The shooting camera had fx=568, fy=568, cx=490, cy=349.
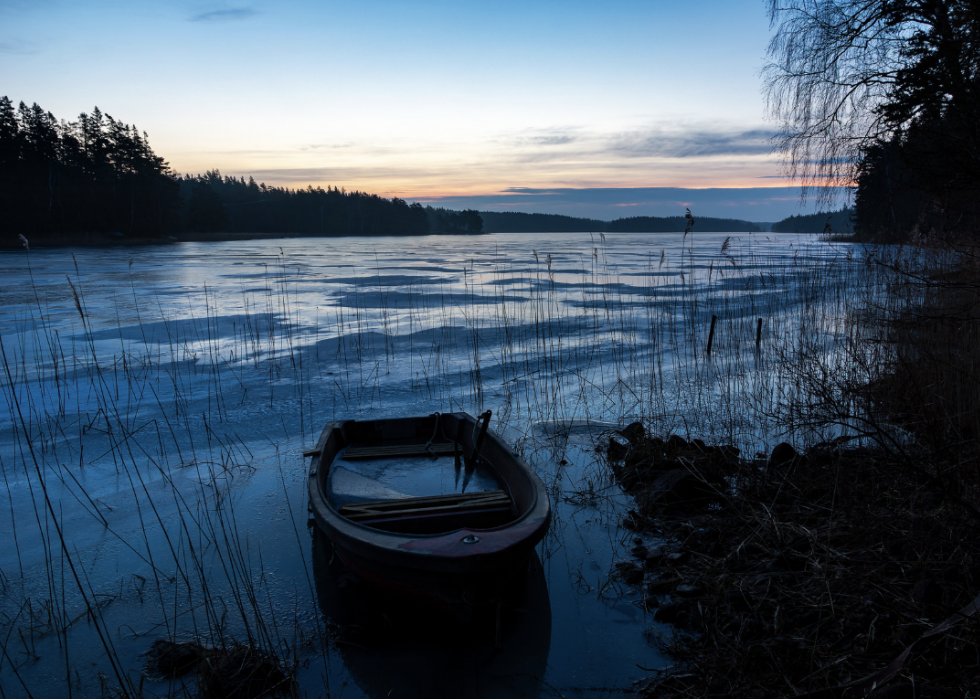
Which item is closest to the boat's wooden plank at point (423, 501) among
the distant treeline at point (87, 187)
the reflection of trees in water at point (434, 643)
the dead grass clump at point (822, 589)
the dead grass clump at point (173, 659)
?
the reflection of trees in water at point (434, 643)

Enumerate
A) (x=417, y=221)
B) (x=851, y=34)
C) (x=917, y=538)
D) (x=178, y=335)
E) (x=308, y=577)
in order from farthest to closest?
(x=417, y=221) < (x=178, y=335) < (x=851, y=34) < (x=308, y=577) < (x=917, y=538)

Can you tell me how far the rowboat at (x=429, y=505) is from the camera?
2770 millimetres

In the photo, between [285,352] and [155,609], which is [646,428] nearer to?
[155,609]

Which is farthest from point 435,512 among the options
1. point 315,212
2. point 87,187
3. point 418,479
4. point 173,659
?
point 315,212

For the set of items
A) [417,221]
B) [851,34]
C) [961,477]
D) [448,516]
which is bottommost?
[448,516]

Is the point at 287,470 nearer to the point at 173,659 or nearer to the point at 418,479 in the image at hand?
the point at 418,479

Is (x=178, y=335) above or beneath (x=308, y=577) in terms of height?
above

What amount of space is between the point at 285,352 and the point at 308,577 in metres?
6.85

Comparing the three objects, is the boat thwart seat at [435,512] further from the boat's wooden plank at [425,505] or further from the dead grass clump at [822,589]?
the dead grass clump at [822,589]

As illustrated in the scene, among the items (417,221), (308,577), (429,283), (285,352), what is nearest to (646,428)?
(308,577)

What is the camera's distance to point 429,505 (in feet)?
12.3

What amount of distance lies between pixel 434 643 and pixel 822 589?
6.42ft

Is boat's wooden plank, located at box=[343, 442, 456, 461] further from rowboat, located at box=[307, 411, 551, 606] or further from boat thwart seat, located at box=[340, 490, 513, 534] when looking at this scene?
boat thwart seat, located at box=[340, 490, 513, 534]

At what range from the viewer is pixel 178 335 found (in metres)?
11.2
